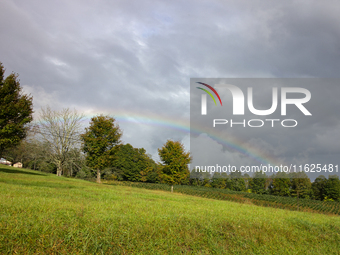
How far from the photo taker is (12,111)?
19812 mm

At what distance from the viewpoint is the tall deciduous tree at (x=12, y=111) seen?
19594mm

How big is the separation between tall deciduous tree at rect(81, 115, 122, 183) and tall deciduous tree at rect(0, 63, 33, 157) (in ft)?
37.5

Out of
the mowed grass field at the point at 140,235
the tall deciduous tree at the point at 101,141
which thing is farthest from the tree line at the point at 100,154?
the mowed grass field at the point at 140,235

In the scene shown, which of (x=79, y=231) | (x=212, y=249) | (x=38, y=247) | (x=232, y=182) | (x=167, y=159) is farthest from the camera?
(x=232, y=182)

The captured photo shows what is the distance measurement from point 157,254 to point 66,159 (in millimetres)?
39218

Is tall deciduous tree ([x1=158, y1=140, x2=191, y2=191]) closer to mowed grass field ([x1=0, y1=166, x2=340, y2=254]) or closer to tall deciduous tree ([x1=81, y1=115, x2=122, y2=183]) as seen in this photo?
tall deciduous tree ([x1=81, y1=115, x2=122, y2=183])

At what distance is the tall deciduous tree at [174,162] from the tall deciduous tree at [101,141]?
23.0ft

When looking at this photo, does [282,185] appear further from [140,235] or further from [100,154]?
[140,235]

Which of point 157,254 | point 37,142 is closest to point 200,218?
point 157,254

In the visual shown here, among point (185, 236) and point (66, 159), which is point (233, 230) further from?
point (66, 159)

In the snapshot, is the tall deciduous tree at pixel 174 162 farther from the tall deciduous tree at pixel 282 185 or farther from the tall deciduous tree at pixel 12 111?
the tall deciduous tree at pixel 282 185

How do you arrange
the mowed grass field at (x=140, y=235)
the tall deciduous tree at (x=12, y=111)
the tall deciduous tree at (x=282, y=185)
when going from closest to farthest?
→ the mowed grass field at (x=140, y=235) < the tall deciduous tree at (x=12, y=111) < the tall deciduous tree at (x=282, y=185)

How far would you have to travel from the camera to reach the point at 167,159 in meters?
32.2

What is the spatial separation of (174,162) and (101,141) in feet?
34.8
